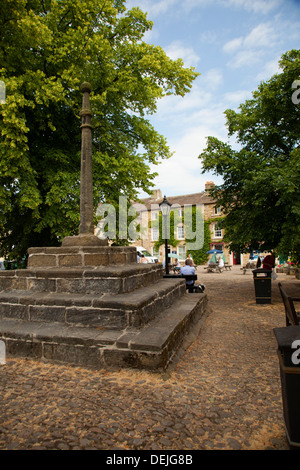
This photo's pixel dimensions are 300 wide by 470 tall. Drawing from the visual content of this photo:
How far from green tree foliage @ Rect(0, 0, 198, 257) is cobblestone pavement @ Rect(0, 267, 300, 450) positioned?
6333 millimetres

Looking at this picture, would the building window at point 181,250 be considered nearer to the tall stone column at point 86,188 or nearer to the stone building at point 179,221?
the stone building at point 179,221

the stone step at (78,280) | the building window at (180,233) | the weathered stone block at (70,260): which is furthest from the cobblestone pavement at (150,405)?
the building window at (180,233)

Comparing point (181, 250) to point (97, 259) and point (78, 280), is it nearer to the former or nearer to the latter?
point (97, 259)

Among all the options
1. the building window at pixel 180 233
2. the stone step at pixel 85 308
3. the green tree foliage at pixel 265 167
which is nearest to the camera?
the stone step at pixel 85 308

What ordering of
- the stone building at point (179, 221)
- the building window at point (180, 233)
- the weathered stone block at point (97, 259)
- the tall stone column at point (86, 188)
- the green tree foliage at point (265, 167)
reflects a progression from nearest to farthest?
1. the weathered stone block at point (97, 259)
2. the tall stone column at point (86, 188)
3. the green tree foliage at point (265, 167)
4. the stone building at point (179, 221)
5. the building window at point (180, 233)

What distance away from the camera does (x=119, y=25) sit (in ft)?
36.8

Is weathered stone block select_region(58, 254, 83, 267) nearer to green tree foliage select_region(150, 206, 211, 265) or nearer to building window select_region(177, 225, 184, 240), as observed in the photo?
green tree foliage select_region(150, 206, 211, 265)

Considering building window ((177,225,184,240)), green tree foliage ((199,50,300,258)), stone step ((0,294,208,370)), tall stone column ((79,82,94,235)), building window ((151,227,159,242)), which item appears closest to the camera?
stone step ((0,294,208,370))

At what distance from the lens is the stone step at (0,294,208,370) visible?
364 centimetres

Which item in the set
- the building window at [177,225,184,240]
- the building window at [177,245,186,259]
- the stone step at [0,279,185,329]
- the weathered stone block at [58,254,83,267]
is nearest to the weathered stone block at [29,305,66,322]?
the stone step at [0,279,185,329]

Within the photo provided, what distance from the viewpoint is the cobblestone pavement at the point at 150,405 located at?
2320 mm

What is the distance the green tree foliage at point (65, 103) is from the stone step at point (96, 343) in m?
5.07
